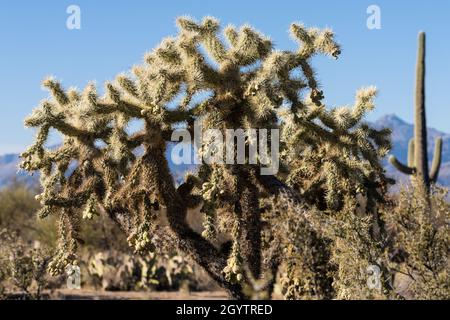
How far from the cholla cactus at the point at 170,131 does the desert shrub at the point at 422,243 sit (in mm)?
1200

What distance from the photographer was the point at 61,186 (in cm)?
866

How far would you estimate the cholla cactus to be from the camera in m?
7.97

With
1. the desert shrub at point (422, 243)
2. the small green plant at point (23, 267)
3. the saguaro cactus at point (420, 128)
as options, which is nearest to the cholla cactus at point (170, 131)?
the desert shrub at point (422, 243)

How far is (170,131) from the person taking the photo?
27.6 ft

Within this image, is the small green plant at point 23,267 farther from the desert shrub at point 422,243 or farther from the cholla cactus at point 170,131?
the desert shrub at point 422,243

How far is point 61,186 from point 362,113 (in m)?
3.94

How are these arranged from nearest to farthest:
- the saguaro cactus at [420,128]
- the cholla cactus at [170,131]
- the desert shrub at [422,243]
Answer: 1. the desert shrub at [422,243]
2. the cholla cactus at [170,131]
3. the saguaro cactus at [420,128]

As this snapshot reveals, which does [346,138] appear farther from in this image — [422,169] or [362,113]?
[422,169]

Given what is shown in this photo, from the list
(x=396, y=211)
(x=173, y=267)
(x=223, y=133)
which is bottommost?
(x=173, y=267)

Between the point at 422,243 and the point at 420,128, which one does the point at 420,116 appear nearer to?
the point at 420,128

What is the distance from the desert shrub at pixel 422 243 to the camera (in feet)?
23.4

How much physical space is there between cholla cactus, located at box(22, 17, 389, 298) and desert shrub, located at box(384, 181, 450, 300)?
1200mm

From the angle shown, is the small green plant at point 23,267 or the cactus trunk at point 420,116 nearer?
the small green plant at point 23,267
